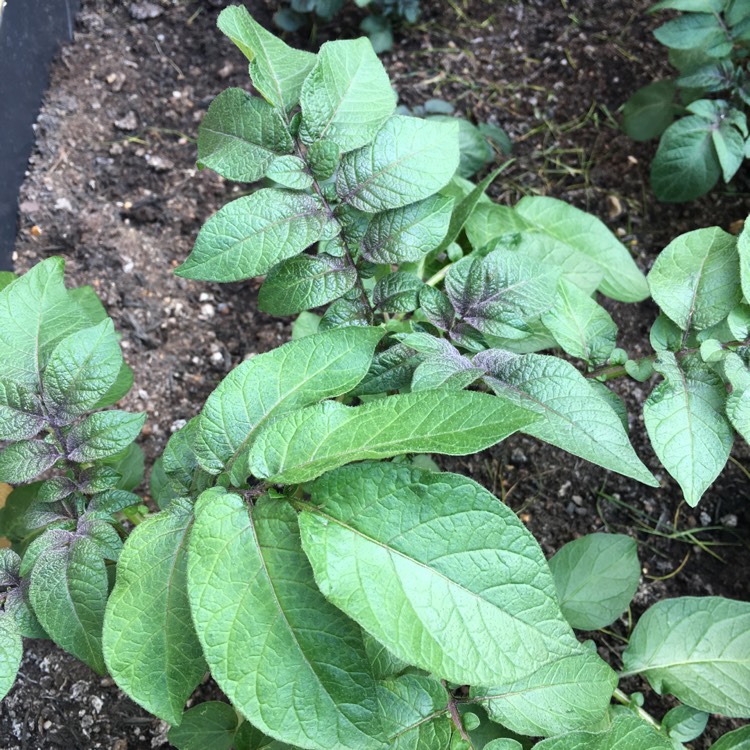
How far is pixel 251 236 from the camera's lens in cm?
103

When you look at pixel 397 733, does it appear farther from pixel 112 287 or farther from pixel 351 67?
pixel 112 287

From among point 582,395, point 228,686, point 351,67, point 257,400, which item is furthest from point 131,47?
point 228,686

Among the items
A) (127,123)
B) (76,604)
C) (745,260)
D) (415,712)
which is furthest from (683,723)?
(127,123)

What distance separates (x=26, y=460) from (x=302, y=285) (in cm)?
46

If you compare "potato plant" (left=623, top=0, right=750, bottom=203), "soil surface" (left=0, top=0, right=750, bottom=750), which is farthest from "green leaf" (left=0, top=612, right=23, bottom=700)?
"potato plant" (left=623, top=0, right=750, bottom=203)

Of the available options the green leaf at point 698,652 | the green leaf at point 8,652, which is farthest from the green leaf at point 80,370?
the green leaf at point 698,652

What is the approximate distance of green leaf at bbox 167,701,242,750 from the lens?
1169 mm

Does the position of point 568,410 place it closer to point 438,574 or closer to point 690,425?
point 690,425

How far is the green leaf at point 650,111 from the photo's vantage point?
1.98m

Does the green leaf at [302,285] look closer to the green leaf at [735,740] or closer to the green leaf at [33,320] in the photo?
the green leaf at [33,320]

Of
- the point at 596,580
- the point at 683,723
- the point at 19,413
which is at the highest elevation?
the point at 19,413

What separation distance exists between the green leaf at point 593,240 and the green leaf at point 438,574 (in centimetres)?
88

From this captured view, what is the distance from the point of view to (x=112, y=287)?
6.28 ft

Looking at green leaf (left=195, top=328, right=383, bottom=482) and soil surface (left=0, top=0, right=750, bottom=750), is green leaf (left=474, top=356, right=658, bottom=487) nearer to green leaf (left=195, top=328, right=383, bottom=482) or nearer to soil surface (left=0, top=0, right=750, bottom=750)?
green leaf (left=195, top=328, right=383, bottom=482)
